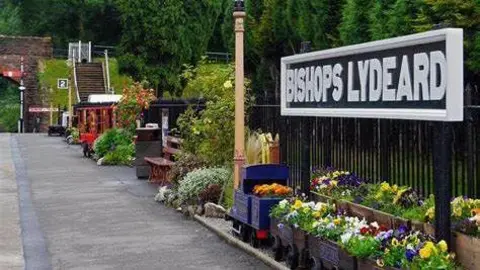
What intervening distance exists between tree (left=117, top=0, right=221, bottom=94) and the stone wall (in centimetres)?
1664

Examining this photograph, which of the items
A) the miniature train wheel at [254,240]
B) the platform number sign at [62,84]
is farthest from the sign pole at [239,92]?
the platform number sign at [62,84]

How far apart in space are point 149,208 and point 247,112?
2.54m

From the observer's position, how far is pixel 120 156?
24.9 m

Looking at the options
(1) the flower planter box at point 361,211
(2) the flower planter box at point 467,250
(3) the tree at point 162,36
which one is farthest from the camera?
(3) the tree at point 162,36

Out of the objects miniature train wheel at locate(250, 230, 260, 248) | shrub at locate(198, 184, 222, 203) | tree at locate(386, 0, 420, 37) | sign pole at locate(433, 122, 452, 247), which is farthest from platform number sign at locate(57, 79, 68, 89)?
sign pole at locate(433, 122, 452, 247)

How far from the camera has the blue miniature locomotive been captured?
375 inches

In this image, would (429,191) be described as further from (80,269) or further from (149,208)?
(149,208)

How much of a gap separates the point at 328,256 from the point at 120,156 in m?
18.1

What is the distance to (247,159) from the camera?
42.1 ft

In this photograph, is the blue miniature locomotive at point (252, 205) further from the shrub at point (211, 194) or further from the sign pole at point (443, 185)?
the sign pole at point (443, 185)

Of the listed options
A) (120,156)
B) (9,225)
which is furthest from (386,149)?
(120,156)

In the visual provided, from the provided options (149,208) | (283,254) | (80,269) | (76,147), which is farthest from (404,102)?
(76,147)

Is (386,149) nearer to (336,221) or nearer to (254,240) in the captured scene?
(336,221)

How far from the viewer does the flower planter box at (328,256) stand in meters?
6.88
